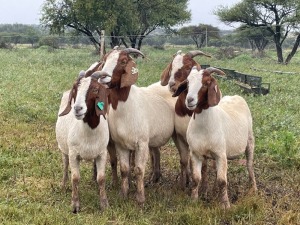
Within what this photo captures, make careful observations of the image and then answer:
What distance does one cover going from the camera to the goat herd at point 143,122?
5031 mm

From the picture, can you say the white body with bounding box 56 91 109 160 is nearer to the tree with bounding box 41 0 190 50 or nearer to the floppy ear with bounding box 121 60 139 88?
the floppy ear with bounding box 121 60 139 88

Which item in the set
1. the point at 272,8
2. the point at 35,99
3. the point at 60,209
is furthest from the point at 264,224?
the point at 272,8

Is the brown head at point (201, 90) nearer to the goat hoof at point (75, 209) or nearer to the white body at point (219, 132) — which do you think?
the white body at point (219, 132)

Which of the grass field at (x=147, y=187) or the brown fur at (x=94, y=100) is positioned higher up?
the brown fur at (x=94, y=100)

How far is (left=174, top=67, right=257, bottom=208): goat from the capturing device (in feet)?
16.4

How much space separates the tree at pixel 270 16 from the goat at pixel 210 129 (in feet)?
96.2

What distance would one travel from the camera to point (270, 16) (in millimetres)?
35812

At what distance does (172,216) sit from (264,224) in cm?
103

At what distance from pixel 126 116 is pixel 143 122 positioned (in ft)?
0.85

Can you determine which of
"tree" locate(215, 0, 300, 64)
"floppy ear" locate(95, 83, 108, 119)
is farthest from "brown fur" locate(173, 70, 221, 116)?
"tree" locate(215, 0, 300, 64)

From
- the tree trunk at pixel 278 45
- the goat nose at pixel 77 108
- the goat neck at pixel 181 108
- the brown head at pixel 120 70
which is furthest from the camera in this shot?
the tree trunk at pixel 278 45

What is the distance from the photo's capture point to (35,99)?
A: 479 inches

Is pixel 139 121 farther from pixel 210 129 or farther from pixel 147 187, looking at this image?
pixel 147 187

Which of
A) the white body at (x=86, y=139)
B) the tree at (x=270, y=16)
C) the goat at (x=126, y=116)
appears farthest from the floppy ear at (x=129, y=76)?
the tree at (x=270, y=16)
